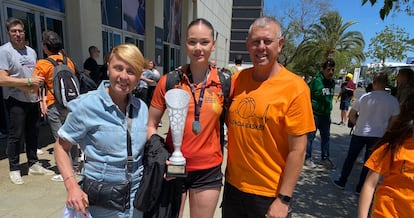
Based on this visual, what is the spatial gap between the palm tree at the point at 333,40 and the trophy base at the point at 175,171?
3699cm

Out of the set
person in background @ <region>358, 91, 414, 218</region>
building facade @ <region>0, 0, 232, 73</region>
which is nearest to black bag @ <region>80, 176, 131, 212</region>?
person in background @ <region>358, 91, 414, 218</region>

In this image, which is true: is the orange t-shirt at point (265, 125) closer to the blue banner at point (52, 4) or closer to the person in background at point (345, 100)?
the blue banner at point (52, 4)

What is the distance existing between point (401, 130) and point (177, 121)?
139 centimetres

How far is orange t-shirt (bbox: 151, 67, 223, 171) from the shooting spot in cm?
177

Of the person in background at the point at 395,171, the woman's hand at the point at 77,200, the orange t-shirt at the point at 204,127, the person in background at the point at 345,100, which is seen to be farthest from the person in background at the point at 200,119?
the person in background at the point at 345,100

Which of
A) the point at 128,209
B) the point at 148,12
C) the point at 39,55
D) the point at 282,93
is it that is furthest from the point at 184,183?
the point at 148,12

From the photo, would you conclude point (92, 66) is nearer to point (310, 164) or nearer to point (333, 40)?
point (310, 164)

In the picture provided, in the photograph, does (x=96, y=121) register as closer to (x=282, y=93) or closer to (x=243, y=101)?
(x=243, y=101)

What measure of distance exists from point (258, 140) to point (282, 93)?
0.32 meters

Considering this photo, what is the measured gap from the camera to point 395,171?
171 centimetres

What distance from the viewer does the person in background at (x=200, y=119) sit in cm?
177

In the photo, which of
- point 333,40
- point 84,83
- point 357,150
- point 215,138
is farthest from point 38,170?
point 333,40

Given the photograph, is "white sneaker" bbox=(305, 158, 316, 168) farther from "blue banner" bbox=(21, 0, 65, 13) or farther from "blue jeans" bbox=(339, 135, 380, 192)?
"blue banner" bbox=(21, 0, 65, 13)

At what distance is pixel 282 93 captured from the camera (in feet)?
5.44
